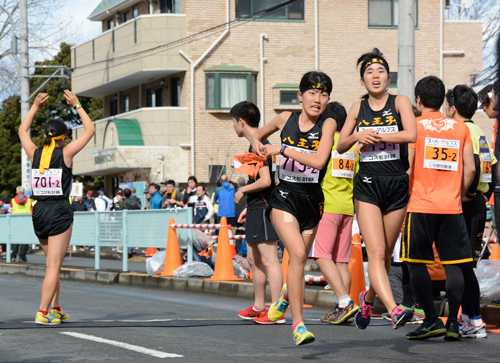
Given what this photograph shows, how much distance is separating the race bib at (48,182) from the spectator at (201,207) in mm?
9884

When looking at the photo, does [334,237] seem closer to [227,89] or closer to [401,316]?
[401,316]

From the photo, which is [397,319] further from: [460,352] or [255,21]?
[255,21]

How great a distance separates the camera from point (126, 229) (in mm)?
15336

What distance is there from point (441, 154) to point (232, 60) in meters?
24.3

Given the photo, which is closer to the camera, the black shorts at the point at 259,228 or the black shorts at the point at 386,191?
the black shorts at the point at 386,191

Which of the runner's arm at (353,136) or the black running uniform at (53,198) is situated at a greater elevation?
the runner's arm at (353,136)

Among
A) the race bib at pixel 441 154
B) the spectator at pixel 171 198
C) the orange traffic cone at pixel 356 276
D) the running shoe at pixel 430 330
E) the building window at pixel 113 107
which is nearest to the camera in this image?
Result: the running shoe at pixel 430 330

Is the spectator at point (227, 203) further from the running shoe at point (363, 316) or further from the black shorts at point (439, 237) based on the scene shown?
the running shoe at point (363, 316)

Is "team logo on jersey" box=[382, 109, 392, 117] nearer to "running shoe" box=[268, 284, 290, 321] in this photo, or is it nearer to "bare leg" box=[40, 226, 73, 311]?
"running shoe" box=[268, 284, 290, 321]

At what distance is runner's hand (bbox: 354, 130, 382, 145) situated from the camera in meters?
5.91

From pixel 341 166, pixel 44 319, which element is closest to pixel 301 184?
pixel 341 166

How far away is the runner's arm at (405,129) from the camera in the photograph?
5914 mm

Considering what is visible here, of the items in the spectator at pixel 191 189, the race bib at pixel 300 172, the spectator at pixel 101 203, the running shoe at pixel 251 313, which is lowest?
the running shoe at pixel 251 313

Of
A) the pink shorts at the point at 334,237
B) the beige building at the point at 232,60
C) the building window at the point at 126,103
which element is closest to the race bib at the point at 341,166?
the pink shorts at the point at 334,237
